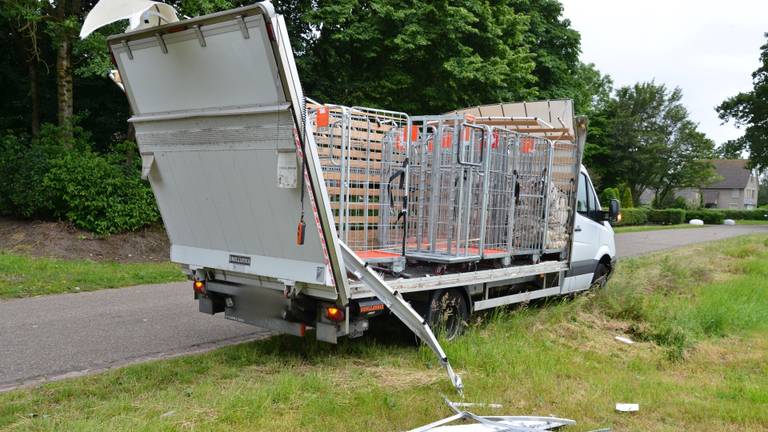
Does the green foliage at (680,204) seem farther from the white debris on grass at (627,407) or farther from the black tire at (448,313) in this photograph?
the white debris on grass at (627,407)

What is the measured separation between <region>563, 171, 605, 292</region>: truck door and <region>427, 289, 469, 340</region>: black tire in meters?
2.49

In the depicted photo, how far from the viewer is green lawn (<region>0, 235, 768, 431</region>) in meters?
4.54

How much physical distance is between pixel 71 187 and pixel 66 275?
143 inches

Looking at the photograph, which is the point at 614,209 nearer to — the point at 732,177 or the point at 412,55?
the point at 412,55

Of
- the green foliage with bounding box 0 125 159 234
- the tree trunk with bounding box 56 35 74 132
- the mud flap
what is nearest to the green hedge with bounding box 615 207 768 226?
the green foliage with bounding box 0 125 159 234

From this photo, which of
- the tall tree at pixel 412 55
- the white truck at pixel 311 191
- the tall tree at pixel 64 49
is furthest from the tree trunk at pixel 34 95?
the white truck at pixel 311 191

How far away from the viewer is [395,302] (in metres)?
5.63

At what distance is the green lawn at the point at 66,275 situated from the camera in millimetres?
9562

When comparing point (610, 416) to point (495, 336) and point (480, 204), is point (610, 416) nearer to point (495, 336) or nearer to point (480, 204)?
point (495, 336)

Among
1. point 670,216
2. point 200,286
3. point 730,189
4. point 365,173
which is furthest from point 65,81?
point 730,189

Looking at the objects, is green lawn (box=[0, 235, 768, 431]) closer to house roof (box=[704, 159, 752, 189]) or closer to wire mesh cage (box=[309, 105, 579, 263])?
wire mesh cage (box=[309, 105, 579, 263])

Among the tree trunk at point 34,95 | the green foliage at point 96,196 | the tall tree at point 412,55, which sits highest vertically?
the tall tree at point 412,55

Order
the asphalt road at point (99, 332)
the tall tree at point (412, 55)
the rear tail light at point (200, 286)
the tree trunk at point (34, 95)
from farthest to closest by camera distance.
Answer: the tree trunk at point (34, 95) < the tall tree at point (412, 55) < the rear tail light at point (200, 286) < the asphalt road at point (99, 332)

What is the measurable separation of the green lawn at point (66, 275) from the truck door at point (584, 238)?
6.89 meters
